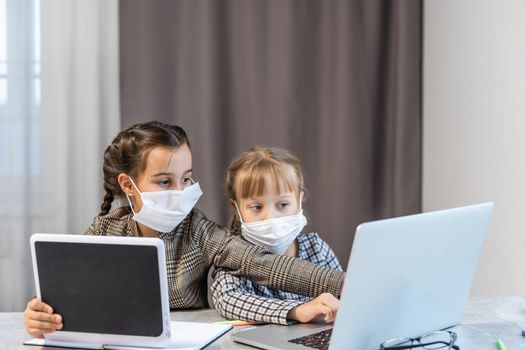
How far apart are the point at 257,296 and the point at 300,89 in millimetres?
1501

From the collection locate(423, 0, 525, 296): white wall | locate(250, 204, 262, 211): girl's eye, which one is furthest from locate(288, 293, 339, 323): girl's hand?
locate(423, 0, 525, 296): white wall

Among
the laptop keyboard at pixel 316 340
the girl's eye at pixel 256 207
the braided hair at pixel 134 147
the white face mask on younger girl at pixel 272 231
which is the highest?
the braided hair at pixel 134 147

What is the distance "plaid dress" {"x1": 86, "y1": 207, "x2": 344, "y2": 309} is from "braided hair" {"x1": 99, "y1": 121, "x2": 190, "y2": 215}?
96 millimetres

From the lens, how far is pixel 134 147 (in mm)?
1792

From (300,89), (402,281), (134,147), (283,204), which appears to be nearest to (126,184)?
(134,147)

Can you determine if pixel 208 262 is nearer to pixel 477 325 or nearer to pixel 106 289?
pixel 106 289

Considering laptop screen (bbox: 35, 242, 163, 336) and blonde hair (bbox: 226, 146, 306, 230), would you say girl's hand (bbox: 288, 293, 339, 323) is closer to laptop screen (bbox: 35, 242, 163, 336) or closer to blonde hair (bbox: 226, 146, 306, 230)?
laptop screen (bbox: 35, 242, 163, 336)

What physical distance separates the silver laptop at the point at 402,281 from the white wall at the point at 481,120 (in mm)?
1030

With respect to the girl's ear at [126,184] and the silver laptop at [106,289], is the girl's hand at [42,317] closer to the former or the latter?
the silver laptop at [106,289]

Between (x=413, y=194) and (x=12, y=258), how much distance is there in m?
1.65

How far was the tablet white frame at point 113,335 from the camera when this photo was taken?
1.19 m

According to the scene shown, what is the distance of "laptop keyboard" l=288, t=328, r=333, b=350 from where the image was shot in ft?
4.13

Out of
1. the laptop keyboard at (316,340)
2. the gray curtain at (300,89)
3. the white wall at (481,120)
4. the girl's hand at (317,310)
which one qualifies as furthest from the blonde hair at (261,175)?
the gray curtain at (300,89)

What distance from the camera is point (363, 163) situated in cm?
295
